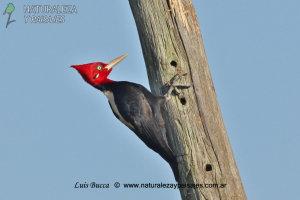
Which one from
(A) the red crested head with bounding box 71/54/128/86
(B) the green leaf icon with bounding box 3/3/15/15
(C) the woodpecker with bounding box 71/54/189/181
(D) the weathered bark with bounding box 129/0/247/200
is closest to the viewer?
(D) the weathered bark with bounding box 129/0/247/200

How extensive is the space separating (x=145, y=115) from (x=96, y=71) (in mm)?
814

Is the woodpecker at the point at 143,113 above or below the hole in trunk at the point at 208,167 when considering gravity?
above

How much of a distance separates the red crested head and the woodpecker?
0.16ft

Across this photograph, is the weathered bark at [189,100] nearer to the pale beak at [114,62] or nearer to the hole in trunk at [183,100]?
the hole in trunk at [183,100]

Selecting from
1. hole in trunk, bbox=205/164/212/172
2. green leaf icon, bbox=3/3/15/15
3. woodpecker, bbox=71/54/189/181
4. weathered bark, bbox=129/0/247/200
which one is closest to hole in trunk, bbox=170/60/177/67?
weathered bark, bbox=129/0/247/200

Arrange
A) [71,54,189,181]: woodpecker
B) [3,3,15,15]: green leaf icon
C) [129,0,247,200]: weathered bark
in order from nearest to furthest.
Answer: [129,0,247,200]: weathered bark → [71,54,189,181]: woodpecker → [3,3,15,15]: green leaf icon

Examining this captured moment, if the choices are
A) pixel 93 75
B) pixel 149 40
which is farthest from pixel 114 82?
pixel 149 40

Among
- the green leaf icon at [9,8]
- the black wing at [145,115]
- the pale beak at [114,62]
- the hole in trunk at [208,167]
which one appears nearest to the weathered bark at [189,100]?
the hole in trunk at [208,167]

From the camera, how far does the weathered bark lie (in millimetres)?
4445

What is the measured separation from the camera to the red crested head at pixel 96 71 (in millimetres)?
5121

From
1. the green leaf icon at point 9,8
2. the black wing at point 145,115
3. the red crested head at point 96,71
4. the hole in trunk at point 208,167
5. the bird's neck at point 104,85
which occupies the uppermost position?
the green leaf icon at point 9,8

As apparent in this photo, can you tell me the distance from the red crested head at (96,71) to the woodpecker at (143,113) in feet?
0.16

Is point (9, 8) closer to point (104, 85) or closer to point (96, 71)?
point (96, 71)

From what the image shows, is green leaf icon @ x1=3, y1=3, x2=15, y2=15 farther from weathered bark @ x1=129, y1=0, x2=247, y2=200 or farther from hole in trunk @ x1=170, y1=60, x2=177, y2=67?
hole in trunk @ x1=170, y1=60, x2=177, y2=67
